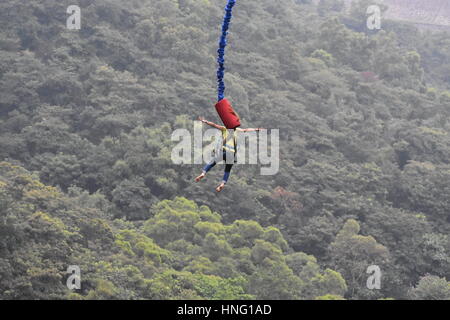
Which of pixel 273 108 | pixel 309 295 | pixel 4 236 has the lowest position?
→ pixel 309 295

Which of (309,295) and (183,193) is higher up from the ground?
(183,193)

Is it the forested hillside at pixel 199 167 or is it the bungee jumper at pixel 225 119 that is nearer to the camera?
the bungee jumper at pixel 225 119

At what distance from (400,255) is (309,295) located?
7584 mm

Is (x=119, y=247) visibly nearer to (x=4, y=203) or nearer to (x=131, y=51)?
(x=4, y=203)

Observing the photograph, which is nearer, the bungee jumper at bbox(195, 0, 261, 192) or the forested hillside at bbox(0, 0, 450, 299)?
the bungee jumper at bbox(195, 0, 261, 192)

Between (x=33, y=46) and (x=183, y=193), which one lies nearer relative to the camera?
(x=183, y=193)

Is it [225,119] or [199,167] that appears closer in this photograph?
[225,119]

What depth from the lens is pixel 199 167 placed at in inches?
1529

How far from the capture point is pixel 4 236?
25.8 metres

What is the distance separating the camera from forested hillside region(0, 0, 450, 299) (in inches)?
1149

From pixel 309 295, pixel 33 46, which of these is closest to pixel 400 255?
pixel 309 295

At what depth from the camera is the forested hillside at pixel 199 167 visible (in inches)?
1149

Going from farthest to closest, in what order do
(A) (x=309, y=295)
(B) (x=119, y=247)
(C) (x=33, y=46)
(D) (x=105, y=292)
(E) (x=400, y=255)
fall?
(C) (x=33, y=46) < (E) (x=400, y=255) < (A) (x=309, y=295) < (B) (x=119, y=247) < (D) (x=105, y=292)

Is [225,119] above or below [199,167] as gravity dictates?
above
